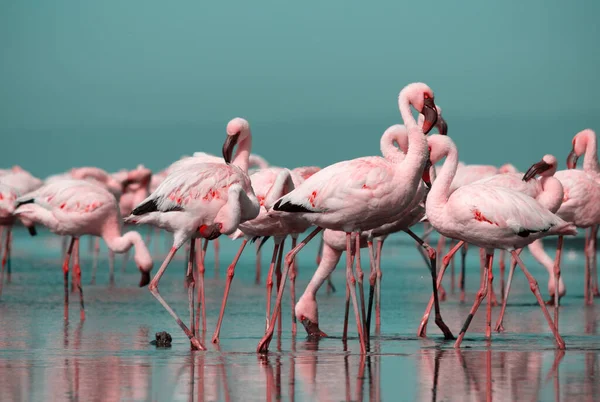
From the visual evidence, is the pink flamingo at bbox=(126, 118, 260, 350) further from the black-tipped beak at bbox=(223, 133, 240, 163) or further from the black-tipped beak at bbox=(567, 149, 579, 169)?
the black-tipped beak at bbox=(567, 149, 579, 169)

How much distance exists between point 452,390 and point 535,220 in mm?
2708

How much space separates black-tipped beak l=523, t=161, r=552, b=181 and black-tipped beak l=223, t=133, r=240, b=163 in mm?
2917

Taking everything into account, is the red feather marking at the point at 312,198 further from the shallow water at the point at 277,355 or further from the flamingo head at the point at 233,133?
the flamingo head at the point at 233,133

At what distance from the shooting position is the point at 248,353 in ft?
27.8

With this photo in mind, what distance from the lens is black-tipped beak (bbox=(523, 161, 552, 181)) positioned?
37.2 ft

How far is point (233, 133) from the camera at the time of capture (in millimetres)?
10641

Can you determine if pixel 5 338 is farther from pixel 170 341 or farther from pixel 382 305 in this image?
pixel 382 305

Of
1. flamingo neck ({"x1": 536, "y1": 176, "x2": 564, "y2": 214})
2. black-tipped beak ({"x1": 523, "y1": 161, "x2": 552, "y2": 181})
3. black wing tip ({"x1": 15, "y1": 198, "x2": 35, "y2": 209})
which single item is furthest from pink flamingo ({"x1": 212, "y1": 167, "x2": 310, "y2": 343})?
black wing tip ({"x1": 15, "y1": 198, "x2": 35, "y2": 209})

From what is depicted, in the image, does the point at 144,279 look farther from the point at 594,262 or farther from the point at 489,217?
the point at 594,262

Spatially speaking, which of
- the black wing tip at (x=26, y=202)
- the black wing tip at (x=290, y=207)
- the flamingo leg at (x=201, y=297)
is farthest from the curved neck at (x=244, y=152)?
the black wing tip at (x=26, y=202)

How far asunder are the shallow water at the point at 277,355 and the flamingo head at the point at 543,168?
143 centimetres

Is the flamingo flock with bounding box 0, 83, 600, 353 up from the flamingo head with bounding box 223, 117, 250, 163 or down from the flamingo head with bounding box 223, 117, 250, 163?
down

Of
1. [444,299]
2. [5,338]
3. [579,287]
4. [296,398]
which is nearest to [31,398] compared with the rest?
[296,398]

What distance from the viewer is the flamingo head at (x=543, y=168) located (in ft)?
37.3
